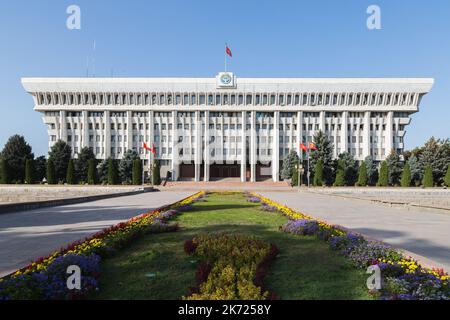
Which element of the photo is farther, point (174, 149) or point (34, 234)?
point (174, 149)

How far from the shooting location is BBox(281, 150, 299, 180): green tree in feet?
175

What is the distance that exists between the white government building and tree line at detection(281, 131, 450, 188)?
668 centimetres

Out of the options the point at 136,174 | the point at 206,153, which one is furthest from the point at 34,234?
the point at 206,153

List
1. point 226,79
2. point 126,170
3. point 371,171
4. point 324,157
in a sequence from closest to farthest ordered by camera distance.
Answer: point 324,157
point 126,170
point 371,171
point 226,79

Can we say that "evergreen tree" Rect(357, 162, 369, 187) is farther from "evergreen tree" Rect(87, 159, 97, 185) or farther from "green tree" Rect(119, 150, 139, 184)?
"evergreen tree" Rect(87, 159, 97, 185)

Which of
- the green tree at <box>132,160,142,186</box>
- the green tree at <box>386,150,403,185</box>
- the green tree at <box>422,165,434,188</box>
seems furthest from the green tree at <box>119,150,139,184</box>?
the green tree at <box>422,165,434,188</box>

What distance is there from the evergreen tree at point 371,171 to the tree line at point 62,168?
37.9 m

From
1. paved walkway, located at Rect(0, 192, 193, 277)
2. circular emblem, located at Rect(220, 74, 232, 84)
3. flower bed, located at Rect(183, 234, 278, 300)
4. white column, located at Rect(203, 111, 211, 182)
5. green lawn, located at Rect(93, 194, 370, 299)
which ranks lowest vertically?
paved walkway, located at Rect(0, 192, 193, 277)

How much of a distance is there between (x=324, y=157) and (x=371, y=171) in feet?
35.6

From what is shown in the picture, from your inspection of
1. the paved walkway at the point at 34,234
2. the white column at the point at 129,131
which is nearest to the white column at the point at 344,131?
the white column at the point at 129,131

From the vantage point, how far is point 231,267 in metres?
4.78

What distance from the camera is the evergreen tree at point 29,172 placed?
151 feet

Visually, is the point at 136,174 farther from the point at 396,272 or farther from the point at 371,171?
the point at 396,272
